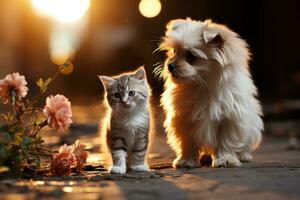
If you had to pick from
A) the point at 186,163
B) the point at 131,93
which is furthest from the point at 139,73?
the point at 186,163

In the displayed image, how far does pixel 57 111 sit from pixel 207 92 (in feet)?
4.01

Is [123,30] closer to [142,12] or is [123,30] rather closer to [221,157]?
[142,12]

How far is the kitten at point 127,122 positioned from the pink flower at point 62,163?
0.29 meters

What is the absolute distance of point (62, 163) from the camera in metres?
4.28

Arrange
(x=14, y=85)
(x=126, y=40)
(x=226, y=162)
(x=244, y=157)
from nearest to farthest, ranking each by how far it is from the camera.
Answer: (x=14, y=85), (x=226, y=162), (x=244, y=157), (x=126, y=40)

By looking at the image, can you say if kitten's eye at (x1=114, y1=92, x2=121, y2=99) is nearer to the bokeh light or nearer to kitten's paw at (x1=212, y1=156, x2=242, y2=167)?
kitten's paw at (x1=212, y1=156, x2=242, y2=167)

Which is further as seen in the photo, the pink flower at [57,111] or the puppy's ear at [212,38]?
the puppy's ear at [212,38]

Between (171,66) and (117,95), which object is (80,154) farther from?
(171,66)

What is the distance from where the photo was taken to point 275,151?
21.5 ft

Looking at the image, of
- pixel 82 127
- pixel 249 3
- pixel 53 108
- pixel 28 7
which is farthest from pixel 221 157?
pixel 28 7

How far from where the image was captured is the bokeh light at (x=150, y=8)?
14516 millimetres

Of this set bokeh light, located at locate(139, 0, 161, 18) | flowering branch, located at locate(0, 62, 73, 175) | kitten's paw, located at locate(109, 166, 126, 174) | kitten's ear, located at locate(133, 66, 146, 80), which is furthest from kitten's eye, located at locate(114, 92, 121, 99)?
bokeh light, located at locate(139, 0, 161, 18)

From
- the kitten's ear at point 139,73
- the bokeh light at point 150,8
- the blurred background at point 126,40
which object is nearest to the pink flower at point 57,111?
the kitten's ear at point 139,73

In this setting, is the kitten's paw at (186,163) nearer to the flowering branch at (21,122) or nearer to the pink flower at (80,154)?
the pink flower at (80,154)
